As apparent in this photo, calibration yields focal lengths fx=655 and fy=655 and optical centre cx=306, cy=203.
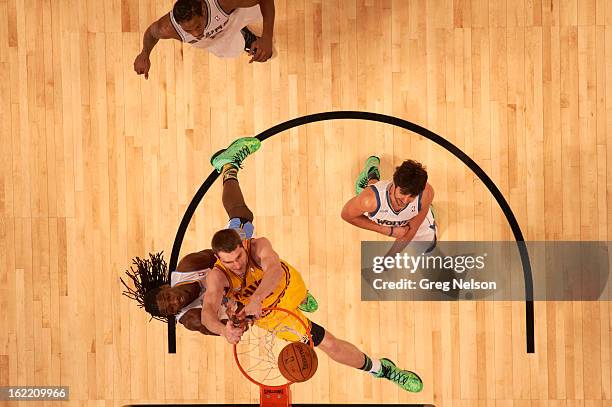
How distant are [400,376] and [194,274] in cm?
188

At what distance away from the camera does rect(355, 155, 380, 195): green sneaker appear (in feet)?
17.5

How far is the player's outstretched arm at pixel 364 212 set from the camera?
498cm

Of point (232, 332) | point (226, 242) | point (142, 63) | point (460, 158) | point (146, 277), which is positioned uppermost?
point (142, 63)

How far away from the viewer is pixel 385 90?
5.48 meters

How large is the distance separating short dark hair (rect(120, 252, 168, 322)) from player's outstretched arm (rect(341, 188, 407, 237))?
1618mm

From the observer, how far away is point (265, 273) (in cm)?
432

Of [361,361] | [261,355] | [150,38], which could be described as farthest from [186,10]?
[361,361]

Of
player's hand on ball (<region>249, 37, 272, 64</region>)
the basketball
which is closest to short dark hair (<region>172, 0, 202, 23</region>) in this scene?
player's hand on ball (<region>249, 37, 272, 64</region>)

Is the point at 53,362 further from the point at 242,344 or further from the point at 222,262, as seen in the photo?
the point at 222,262

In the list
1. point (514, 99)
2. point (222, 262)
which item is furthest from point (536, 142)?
point (222, 262)

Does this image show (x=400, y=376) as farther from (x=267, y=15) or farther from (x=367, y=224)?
(x=267, y=15)

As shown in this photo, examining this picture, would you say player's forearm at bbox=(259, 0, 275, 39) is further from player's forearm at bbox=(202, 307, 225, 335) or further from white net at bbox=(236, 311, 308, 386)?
white net at bbox=(236, 311, 308, 386)

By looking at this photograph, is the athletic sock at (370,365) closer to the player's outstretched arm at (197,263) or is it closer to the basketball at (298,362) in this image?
the basketball at (298,362)

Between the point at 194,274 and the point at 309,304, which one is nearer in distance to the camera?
the point at 194,274
